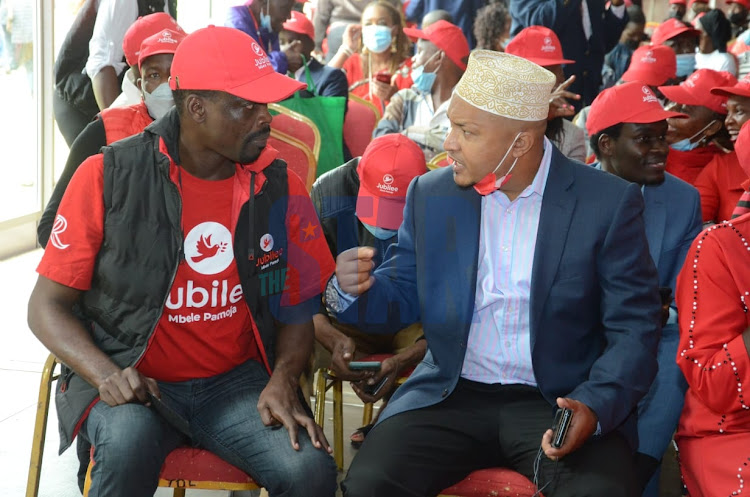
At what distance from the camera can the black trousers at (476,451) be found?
7.37 feet

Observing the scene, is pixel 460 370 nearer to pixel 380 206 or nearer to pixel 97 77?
pixel 380 206

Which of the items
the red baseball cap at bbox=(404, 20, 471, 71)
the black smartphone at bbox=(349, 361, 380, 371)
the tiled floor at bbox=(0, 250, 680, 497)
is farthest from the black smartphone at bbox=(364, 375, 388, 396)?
the red baseball cap at bbox=(404, 20, 471, 71)

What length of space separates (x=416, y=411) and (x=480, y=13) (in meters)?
5.30

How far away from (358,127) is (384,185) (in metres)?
1.81

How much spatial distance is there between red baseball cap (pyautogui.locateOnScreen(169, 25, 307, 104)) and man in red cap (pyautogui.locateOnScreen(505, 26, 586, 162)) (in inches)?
91.3

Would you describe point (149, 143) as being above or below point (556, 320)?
above

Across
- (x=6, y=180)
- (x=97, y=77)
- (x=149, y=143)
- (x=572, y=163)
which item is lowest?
(x=6, y=180)

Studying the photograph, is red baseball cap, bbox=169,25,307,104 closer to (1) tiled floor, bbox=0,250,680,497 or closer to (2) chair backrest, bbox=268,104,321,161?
(2) chair backrest, bbox=268,104,321,161

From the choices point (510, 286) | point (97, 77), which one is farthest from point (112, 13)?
point (510, 286)

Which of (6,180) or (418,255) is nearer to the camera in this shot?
(418,255)

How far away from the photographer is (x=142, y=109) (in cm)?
356

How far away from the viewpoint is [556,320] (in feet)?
7.98

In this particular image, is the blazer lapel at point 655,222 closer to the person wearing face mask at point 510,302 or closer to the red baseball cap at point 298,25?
the person wearing face mask at point 510,302

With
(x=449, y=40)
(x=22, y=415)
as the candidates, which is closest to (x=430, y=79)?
(x=449, y=40)
